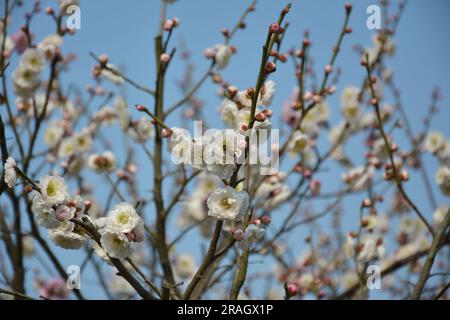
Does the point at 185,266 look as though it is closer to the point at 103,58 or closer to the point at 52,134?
the point at 52,134

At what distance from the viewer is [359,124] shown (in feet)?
15.4

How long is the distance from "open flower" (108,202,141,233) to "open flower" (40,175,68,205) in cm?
18

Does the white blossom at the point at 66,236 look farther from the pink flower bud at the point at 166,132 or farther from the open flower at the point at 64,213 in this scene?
the pink flower bud at the point at 166,132

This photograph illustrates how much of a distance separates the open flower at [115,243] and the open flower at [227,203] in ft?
1.08

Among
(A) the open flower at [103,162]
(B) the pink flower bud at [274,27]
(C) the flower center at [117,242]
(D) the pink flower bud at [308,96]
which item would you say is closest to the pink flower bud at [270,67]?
(B) the pink flower bud at [274,27]

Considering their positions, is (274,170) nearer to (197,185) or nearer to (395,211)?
(197,185)

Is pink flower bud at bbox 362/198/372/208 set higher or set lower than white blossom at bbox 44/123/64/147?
lower

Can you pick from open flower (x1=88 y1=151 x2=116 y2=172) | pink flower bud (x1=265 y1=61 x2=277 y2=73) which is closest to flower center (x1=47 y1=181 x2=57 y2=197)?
pink flower bud (x1=265 y1=61 x2=277 y2=73)

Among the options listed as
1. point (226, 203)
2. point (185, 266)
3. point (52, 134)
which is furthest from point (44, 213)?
point (185, 266)

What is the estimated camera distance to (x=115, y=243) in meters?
1.87

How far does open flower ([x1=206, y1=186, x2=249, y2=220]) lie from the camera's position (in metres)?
1.83

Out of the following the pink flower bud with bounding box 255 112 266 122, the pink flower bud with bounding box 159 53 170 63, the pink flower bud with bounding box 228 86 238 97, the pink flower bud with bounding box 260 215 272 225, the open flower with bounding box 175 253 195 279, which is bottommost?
the open flower with bounding box 175 253 195 279

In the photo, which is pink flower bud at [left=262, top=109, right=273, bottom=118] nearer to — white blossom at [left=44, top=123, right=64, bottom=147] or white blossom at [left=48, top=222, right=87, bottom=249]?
white blossom at [left=48, top=222, right=87, bottom=249]

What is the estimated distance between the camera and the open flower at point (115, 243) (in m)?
1.84
